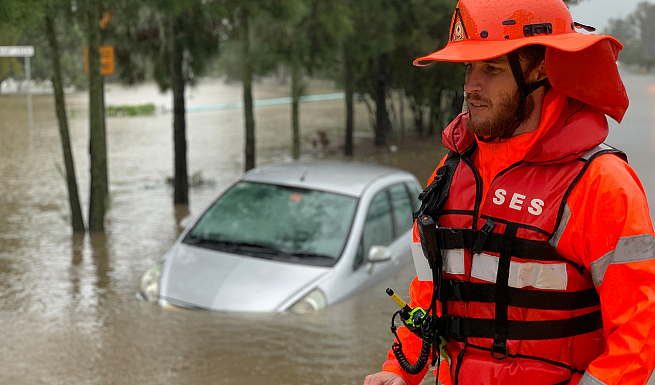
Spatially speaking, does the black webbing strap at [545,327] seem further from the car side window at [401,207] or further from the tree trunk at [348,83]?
the tree trunk at [348,83]

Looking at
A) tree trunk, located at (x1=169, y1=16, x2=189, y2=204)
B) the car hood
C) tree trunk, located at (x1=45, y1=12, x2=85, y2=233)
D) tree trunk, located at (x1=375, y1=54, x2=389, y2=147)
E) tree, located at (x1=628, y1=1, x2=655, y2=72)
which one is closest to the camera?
the car hood

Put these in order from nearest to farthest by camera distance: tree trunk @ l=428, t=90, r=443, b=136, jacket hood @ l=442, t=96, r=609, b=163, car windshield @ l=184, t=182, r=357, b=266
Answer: jacket hood @ l=442, t=96, r=609, b=163
car windshield @ l=184, t=182, r=357, b=266
tree trunk @ l=428, t=90, r=443, b=136

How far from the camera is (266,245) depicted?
6.88m

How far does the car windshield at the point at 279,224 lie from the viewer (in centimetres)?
682

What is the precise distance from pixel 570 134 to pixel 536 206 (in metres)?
0.20

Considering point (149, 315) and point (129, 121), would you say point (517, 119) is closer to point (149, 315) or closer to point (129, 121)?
point (149, 315)

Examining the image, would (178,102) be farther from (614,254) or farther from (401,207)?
(614,254)

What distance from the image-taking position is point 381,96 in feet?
77.7

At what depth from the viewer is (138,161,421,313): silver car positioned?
20.7ft

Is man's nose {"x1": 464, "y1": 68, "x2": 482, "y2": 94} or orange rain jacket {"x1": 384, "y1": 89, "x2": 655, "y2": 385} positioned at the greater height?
man's nose {"x1": 464, "y1": 68, "x2": 482, "y2": 94}

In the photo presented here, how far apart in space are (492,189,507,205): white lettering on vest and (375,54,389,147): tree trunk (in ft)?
69.8

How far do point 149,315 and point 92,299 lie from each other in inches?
68.3

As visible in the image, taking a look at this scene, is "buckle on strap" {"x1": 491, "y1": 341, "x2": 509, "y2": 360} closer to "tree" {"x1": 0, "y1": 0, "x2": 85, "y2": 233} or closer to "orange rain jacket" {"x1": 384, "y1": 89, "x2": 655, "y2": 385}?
"orange rain jacket" {"x1": 384, "y1": 89, "x2": 655, "y2": 385}

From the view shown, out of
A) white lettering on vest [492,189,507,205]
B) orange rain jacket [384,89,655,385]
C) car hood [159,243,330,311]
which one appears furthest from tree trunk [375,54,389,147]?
orange rain jacket [384,89,655,385]
